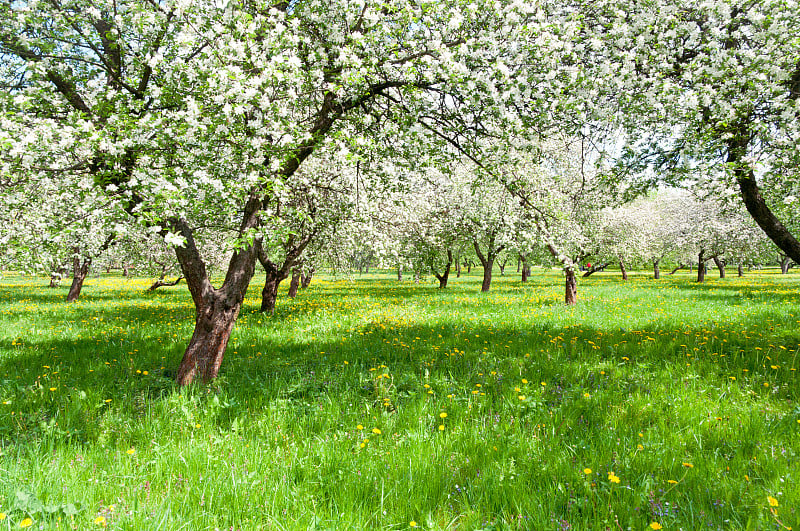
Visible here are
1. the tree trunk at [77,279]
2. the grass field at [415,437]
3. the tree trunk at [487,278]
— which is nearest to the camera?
the grass field at [415,437]

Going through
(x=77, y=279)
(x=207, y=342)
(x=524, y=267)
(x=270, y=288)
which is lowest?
(x=207, y=342)

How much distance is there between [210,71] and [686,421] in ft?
22.5

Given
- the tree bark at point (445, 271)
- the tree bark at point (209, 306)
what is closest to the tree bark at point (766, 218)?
the tree bark at point (209, 306)

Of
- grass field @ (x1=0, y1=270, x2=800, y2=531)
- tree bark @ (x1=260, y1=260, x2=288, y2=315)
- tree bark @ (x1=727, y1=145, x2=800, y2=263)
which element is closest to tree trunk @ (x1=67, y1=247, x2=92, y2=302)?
tree bark @ (x1=260, y1=260, x2=288, y2=315)

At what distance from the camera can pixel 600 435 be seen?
3.86 m

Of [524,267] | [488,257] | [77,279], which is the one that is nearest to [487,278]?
[488,257]

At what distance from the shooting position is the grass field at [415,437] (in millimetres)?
2844

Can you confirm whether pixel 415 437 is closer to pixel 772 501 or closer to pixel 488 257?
pixel 772 501

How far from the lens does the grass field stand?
2.84 m

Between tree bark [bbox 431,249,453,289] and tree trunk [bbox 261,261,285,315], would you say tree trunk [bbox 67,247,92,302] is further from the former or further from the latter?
tree bark [bbox 431,249,453,289]

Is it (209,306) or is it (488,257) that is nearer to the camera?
(209,306)

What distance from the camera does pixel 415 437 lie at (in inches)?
153

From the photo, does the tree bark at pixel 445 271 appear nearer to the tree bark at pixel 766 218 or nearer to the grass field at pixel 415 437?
the grass field at pixel 415 437

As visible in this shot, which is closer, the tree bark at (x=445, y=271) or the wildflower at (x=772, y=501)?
the wildflower at (x=772, y=501)
